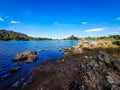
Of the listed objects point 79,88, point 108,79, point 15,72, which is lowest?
point 15,72

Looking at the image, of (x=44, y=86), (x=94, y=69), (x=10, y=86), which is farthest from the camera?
(x=10, y=86)

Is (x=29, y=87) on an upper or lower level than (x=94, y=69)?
lower

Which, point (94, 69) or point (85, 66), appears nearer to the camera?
point (94, 69)

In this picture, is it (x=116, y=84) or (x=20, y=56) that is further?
(x=20, y=56)

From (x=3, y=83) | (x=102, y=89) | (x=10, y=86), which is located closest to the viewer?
(x=102, y=89)

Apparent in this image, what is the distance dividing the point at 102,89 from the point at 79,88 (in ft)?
8.93

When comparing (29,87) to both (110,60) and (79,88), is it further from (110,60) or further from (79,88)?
(110,60)

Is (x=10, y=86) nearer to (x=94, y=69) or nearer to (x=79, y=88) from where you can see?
(x=79, y=88)

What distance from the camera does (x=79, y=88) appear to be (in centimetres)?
1451

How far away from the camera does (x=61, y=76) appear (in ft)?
82.5

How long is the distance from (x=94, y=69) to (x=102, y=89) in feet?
11.4

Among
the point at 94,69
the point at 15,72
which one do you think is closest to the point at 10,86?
the point at 15,72

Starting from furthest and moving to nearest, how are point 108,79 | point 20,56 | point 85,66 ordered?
point 20,56
point 85,66
point 108,79

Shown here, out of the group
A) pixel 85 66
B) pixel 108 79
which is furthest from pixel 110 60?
pixel 108 79
